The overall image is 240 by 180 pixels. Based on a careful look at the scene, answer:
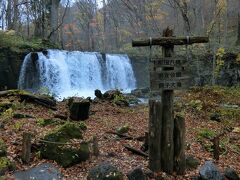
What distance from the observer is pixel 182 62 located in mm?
7547

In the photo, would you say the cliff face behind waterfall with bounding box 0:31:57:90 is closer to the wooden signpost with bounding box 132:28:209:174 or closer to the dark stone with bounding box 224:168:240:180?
the wooden signpost with bounding box 132:28:209:174

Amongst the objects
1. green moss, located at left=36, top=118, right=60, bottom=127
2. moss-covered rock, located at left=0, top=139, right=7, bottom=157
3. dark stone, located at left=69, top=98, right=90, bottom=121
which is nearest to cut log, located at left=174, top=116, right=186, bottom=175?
moss-covered rock, located at left=0, top=139, right=7, bottom=157

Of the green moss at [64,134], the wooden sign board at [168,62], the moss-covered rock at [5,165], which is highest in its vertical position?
the wooden sign board at [168,62]

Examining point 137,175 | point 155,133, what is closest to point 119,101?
point 155,133

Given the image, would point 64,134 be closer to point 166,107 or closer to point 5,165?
point 5,165

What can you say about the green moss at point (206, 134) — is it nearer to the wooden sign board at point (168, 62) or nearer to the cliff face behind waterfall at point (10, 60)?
the wooden sign board at point (168, 62)

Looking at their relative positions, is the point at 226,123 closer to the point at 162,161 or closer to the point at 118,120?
the point at 118,120

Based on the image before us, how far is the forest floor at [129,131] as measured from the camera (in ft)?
26.8

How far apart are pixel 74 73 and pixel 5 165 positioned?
20.3 metres

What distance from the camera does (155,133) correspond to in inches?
297

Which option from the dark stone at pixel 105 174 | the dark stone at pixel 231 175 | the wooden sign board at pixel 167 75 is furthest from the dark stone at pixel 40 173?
the dark stone at pixel 231 175

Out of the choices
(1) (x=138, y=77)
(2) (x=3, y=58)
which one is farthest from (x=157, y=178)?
(1) (x=138, y=77)

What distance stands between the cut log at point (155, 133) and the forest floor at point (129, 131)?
333 millimetres

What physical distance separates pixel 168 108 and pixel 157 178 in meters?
1.55
